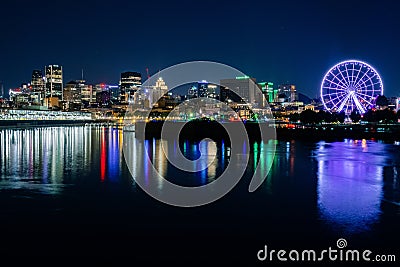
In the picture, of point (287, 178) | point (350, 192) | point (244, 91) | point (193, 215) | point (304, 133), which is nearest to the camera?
point (193, 215)

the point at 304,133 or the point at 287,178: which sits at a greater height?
the point at 304,133

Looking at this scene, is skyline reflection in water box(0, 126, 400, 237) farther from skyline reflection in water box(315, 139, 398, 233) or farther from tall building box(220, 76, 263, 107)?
tall building box(220, 76, 263, 107)

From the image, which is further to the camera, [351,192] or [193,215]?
[351,192]

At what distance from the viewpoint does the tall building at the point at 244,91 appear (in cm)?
14188

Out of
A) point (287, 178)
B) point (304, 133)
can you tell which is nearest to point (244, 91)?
point (304, 133)

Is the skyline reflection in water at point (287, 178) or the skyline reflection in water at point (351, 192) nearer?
the skyline reflection in water at point (351, 192)

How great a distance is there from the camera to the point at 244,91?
14725 cm

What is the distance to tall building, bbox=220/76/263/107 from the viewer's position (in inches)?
5586

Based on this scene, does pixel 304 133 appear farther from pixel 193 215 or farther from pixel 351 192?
pixel 193 215

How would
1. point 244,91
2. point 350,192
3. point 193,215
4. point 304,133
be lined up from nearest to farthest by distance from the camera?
point 193,215
point 350,192
point 304,133
point 244,91

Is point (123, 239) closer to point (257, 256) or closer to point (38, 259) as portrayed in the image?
point (38, 259)

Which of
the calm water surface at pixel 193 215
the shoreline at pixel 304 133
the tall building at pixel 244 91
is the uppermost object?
the tall building at pixel 244 91

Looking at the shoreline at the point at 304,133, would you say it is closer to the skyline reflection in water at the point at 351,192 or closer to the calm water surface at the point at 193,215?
the skyline reflection in water at the point at 351,192

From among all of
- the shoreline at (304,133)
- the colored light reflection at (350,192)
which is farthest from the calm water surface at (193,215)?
the shoreline at (304,133)
